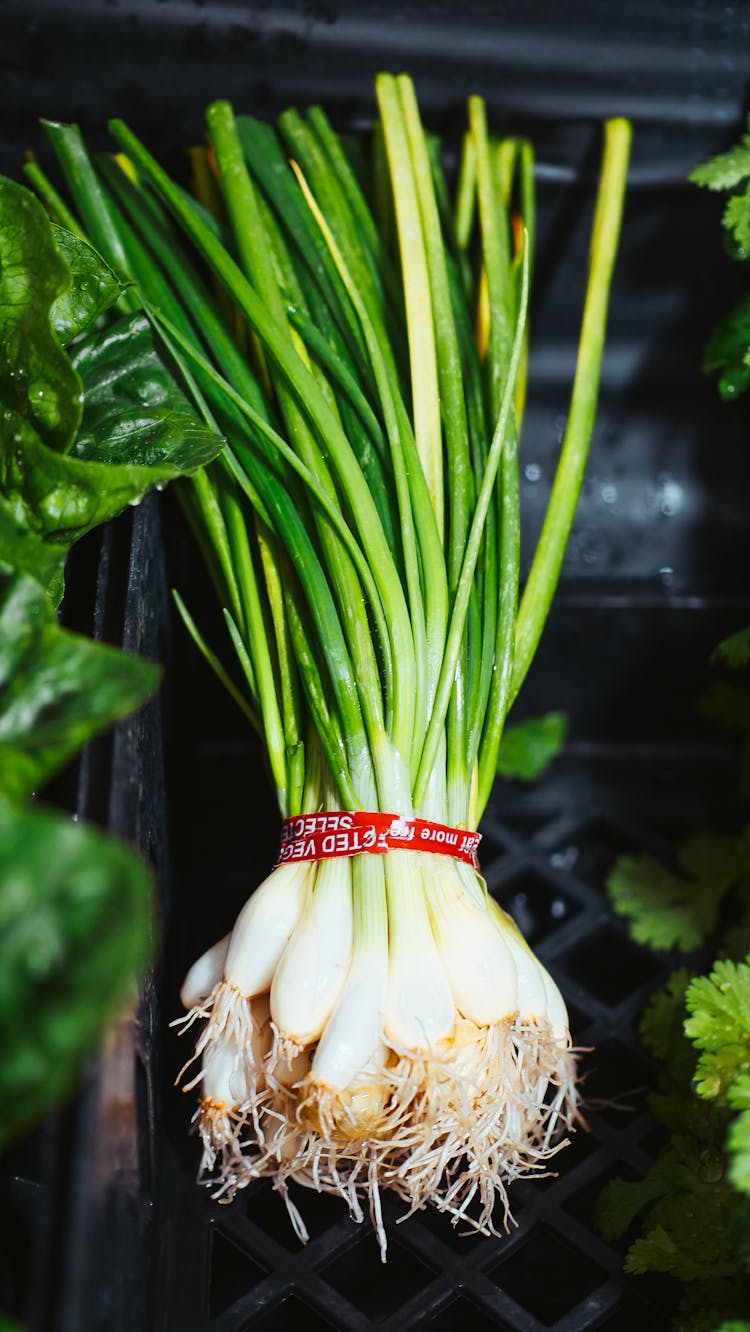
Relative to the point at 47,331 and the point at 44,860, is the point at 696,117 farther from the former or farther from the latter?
the point at 44,860

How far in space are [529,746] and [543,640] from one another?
0.13m

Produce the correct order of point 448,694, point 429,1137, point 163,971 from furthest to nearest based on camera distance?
point 163,971 < point 448,694 < point 429,1137

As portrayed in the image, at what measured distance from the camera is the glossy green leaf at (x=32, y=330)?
839 millimetres

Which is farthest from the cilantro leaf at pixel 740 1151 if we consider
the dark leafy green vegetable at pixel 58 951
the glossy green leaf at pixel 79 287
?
the glossy green leaf at pixel 79 287

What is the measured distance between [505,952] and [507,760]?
48cm

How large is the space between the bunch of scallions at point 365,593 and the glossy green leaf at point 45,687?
297 millimetres

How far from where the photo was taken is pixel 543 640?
1.38 meters

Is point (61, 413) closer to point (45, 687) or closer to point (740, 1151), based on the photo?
point (45, 687)

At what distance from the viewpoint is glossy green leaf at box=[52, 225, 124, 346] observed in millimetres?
937

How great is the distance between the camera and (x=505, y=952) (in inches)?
34.6

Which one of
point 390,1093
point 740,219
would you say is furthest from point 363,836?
point 740,219

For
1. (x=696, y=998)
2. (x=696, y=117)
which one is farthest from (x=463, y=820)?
(x=696, y=117)

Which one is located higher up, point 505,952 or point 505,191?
point 505,191

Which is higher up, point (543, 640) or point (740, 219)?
point (740, 219)
